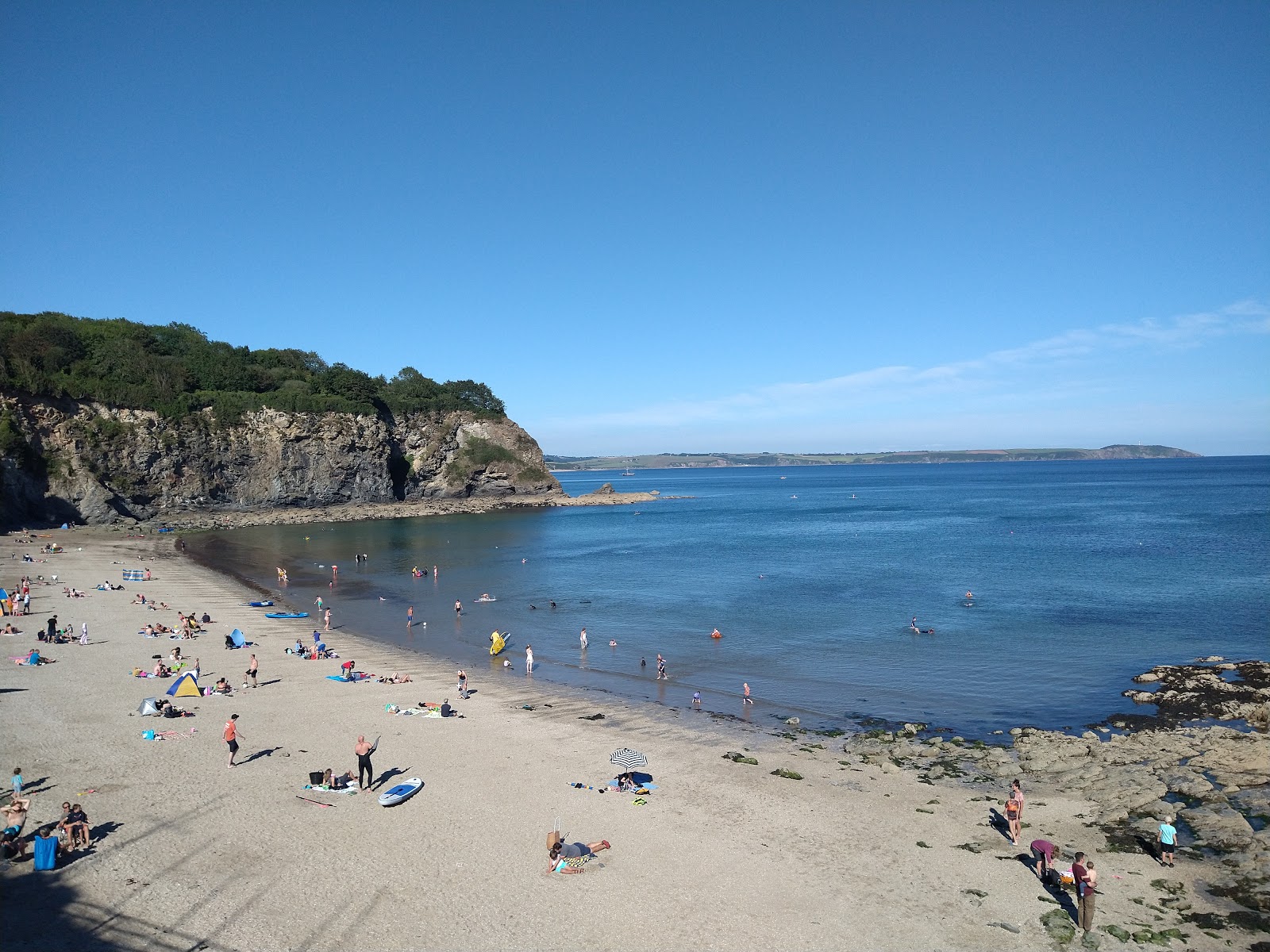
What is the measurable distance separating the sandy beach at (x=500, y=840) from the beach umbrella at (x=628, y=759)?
2.52 ft

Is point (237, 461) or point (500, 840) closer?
point (500, 840)

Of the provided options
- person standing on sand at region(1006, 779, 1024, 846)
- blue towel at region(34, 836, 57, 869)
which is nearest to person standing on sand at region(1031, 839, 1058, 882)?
person standing on sand at region(1006, 779, 1024, 846)

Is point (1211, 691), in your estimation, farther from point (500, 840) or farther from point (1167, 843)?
point (500, 840)

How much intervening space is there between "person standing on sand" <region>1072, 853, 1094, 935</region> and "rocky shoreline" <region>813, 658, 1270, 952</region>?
169 mm

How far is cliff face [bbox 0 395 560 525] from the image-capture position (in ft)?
232

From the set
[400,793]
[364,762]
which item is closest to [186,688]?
[364,762]

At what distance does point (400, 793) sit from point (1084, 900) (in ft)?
44.8

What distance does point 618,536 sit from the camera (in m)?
80.0

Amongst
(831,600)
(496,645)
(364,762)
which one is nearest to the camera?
(364,762)

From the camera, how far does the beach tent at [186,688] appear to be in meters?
22.3

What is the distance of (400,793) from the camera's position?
632 inches

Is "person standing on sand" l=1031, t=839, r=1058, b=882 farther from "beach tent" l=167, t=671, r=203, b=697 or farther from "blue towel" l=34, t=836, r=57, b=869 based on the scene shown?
"beach tent" l=167, t=671, r=203, b=697

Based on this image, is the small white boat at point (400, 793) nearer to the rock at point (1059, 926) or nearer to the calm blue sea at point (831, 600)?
the calm blue sea at point (831, 600)

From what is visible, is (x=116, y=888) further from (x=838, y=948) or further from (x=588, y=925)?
(x=838, y=948)
